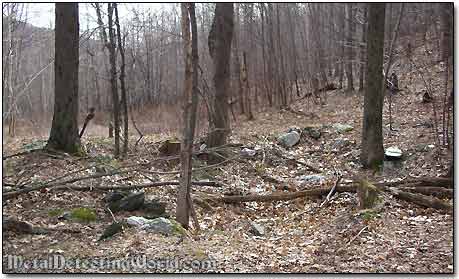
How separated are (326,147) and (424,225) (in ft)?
15.8

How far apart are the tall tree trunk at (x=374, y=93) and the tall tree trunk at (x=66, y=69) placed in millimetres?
4529

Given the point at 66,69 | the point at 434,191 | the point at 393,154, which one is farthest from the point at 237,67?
the point at 434,191

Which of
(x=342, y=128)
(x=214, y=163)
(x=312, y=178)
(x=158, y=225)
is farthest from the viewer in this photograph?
(x=342, y=128)

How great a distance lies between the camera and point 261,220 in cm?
547

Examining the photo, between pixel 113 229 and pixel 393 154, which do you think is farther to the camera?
pixel 393 154

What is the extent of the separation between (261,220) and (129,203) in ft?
5.06

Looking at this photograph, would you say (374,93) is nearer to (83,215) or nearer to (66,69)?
(66,69)

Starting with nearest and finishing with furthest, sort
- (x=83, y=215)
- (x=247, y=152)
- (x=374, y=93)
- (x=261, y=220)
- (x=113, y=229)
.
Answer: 1. (x=113, y=229)
2. (x=83, y=215)
3. (x=261, y=220)
4. (x=374, y=93)
5. (x=247, y=152)

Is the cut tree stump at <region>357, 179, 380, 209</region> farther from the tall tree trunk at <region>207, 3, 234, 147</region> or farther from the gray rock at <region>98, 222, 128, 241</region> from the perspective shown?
the tall tree trunk at <region>207, 3, 234, 147</region>

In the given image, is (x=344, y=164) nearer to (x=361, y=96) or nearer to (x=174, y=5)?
(x=174, y=5)

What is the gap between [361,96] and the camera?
13039 millimetres

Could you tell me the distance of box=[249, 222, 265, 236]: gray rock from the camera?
16.1 feet

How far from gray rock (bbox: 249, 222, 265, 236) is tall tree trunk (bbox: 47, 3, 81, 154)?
9.84 ft

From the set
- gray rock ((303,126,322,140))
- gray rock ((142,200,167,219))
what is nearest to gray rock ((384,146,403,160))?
gray rock ((303,126,322,140))
